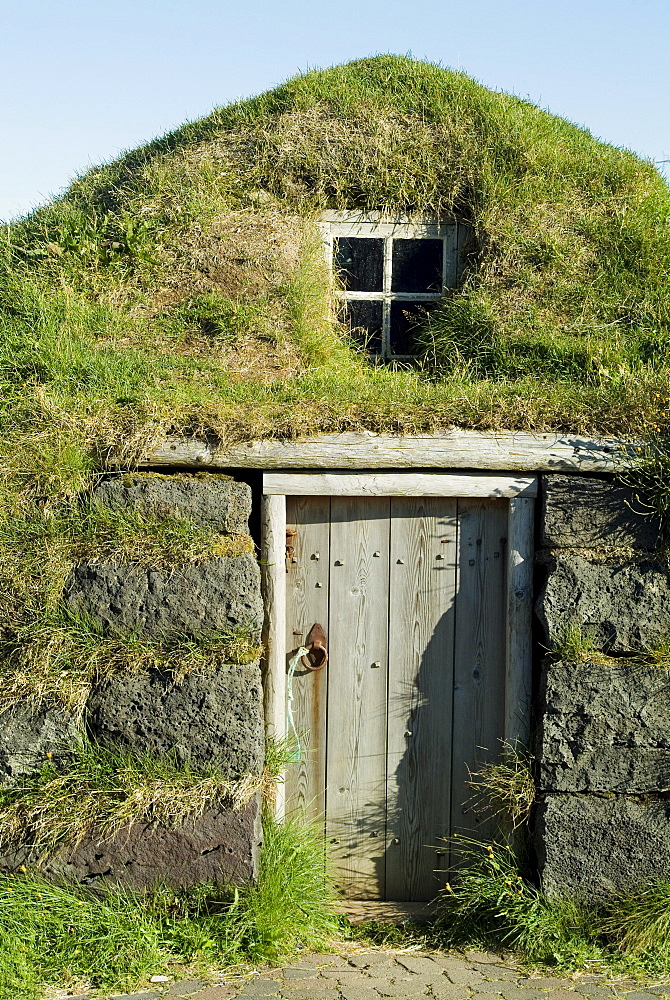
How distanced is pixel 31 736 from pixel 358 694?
1602 mm

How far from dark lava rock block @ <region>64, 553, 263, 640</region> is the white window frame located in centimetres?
244

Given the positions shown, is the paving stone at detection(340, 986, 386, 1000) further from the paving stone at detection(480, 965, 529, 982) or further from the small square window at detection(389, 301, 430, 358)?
the small square window at detection(389, 301, 430, 358)

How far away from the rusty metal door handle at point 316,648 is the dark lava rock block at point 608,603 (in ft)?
3.63

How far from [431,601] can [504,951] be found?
5.43 ft

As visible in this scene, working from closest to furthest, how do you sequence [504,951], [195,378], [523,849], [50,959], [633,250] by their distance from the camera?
[50,959] → [504,951] → [523,849] → [195,378] → [633,250]

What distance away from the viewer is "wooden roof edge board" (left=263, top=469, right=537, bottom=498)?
463 cm

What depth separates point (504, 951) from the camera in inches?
169

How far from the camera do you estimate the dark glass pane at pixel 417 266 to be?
20.8ft

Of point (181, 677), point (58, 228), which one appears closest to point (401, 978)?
point (181, 677)

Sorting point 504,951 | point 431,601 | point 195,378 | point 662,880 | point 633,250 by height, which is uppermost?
point 633,250

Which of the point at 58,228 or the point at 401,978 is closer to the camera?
the point at 401,978

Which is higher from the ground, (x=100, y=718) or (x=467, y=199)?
(x=467, y=199)

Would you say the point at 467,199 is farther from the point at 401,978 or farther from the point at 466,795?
the point at 401,978

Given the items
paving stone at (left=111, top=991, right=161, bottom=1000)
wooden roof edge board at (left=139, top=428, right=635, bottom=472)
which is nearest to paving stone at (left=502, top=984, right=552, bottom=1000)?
paving stone at (left=111, top=991, right=161, bottom=1000)
